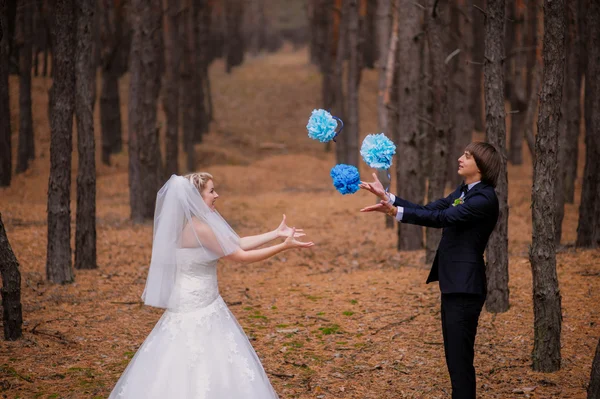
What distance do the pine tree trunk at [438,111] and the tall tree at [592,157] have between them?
2.56m

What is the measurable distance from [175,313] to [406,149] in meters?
7.60

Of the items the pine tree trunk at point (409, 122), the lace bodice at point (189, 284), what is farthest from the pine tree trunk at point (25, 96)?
the lace bodice at point (189, 284)

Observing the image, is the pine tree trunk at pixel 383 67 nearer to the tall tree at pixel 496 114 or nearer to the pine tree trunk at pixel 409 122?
the pine tree trunk at pixel 409 122

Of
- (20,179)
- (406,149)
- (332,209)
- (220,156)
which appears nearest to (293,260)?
(406,149)

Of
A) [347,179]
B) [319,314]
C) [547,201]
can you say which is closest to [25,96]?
[319,314]

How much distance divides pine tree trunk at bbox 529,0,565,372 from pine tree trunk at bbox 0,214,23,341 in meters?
5.68

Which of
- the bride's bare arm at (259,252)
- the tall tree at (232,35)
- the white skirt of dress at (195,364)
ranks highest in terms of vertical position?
the tall tree at (232,35)

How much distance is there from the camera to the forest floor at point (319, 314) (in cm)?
670

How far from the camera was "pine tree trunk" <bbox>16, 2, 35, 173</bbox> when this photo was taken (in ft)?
68.1

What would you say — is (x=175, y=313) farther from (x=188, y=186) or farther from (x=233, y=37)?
(x=233, y=37)

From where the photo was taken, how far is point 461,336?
5273 mm

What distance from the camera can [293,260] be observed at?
12.8m

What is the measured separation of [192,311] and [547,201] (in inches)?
148

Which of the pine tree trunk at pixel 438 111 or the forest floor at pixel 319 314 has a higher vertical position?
the pine tree trunk at pixel 438 111
